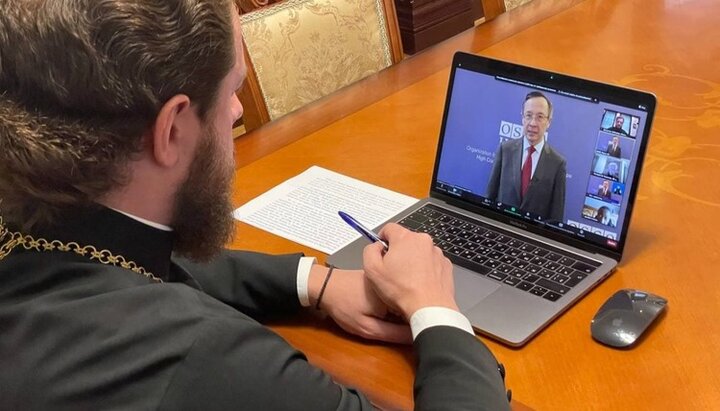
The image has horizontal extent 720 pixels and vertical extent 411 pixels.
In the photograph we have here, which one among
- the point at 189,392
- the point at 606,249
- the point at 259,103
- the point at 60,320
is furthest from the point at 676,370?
the point at 259,103

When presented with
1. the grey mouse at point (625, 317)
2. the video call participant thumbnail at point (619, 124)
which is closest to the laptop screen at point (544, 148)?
the video call participant thumbnail at point (619, 124)

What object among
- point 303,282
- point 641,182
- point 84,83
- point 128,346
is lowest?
point 641,182

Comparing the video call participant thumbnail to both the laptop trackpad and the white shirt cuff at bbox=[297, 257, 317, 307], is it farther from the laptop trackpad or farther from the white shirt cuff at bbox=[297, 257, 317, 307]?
the white shirt cuff at bbox=[297, 257, 317, 307]

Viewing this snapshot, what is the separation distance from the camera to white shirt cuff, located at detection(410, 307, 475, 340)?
105 centimetres

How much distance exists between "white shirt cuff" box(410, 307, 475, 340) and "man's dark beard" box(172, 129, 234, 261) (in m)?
0.24

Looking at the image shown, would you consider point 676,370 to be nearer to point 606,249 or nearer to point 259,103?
point 606,249

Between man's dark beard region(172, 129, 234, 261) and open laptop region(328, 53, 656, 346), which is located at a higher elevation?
man's dark beard region(172, 129, 234, 261)

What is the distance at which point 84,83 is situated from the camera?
847mm

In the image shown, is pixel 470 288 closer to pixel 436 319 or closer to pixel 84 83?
pixel 436 319

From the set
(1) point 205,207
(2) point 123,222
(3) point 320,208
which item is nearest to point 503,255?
(3) point 320,208

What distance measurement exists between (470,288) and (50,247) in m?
0.54

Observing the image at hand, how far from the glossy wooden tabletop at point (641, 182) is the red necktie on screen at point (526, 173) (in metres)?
0.17

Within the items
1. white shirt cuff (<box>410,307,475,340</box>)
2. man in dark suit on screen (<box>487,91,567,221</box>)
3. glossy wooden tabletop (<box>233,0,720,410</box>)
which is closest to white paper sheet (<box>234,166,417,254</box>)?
glossy wooden tabletop (<box>233,0,720,410</box>)

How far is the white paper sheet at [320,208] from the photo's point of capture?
1.38 meters
